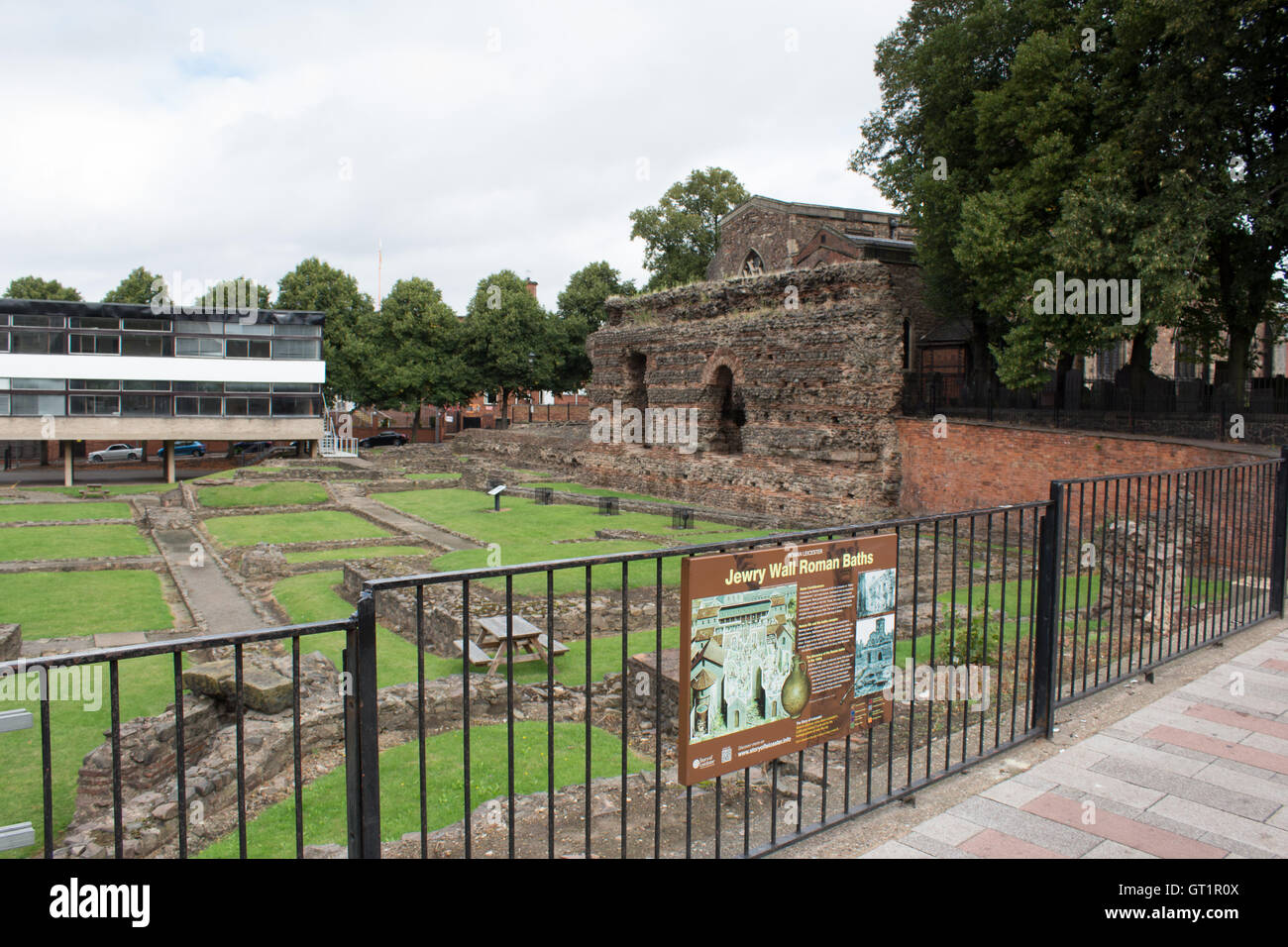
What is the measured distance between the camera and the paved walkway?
12.7 ft

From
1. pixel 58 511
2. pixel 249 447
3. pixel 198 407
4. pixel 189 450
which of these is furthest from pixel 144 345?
pixel 189 450

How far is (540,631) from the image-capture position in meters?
10.1

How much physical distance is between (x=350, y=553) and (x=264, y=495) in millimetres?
10331

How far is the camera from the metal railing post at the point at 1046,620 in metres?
4.97

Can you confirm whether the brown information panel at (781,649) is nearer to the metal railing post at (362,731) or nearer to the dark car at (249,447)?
the metal railing post at (362,731)

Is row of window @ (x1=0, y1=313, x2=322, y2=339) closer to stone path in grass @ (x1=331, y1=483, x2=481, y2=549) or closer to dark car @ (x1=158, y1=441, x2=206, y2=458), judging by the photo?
stone path in grass @ (x1=331, y1=483, x2=481, y2=549)

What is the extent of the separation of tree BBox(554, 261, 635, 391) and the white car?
23.6 m

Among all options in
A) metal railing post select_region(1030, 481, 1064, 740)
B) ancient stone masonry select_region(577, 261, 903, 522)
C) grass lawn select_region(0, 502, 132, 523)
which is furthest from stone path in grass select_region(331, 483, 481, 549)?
metal railing post select_region(1030, 481, 1064, 740)

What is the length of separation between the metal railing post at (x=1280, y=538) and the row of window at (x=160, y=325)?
3650cm

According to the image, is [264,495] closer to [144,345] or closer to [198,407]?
[198,407]

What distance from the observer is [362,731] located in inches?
109

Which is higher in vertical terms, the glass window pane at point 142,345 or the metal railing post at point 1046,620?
the glass window pane at point 142,345

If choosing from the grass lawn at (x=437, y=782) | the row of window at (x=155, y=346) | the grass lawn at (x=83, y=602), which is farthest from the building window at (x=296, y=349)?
the grass lawn at (x=437, y=782)
